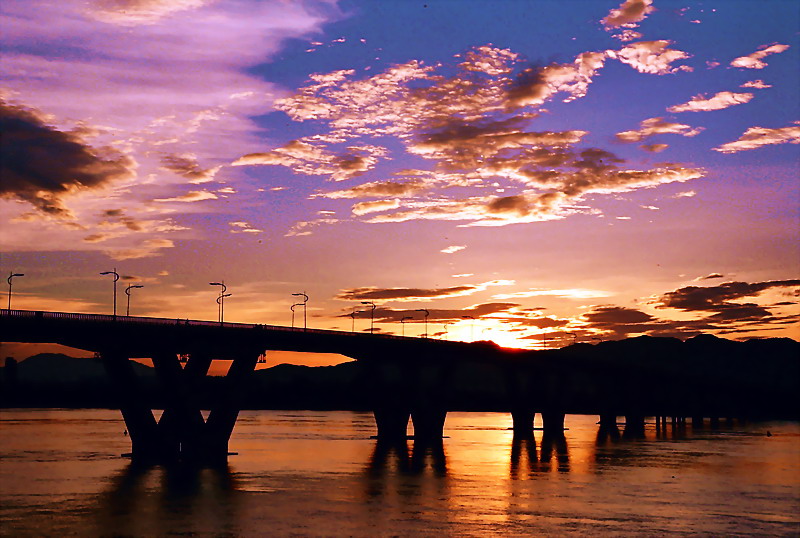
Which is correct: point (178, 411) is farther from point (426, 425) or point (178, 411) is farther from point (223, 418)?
point (426, 425)

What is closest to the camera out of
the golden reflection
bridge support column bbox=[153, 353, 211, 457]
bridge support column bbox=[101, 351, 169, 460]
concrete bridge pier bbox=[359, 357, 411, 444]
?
the golden reflection

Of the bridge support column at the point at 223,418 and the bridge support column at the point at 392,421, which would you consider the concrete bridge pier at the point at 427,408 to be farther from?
the bridge support column at the point at 223,418

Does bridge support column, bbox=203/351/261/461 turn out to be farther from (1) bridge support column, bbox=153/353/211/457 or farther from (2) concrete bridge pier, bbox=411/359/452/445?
(2) concrete bridge pier, bbox=411/359/452/445

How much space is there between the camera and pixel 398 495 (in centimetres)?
7675

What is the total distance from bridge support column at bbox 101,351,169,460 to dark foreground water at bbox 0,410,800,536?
419 cm

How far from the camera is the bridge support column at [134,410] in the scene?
100312mm

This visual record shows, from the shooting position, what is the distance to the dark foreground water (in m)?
58.7

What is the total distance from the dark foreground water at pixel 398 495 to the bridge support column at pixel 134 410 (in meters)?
4.19

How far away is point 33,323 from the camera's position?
93062 millimetres

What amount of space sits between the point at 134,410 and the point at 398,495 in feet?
126

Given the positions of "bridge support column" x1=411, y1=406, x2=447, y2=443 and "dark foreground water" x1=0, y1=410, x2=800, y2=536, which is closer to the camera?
"dark foreground water" x1=0, y1=410, x2=800, y2=536

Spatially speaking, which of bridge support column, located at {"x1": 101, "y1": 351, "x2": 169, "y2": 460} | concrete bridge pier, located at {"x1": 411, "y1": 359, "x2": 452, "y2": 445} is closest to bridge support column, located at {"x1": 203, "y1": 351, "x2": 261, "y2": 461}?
bridge support column, located at {"x1": 101, "y1": 351, "x2": 169, "y2": 460}

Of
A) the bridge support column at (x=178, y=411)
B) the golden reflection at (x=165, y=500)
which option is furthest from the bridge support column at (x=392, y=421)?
the golden reflection at (x=165, y=500)

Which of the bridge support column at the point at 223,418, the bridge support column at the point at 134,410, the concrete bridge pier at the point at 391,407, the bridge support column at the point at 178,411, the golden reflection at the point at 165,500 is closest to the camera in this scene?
the golden reflection at the point at 165,500
